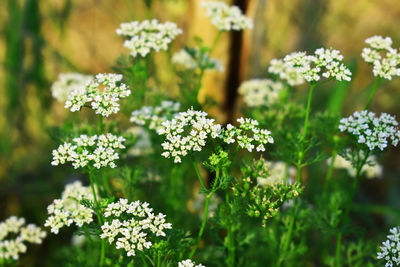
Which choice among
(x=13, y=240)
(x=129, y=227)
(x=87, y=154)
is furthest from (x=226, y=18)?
(x=13, y=240)

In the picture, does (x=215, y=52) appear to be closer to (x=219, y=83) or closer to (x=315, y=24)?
(x=219, y=83)

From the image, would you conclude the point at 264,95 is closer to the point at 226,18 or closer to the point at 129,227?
the point at 226,18

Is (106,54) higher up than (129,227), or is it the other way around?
(106,54)

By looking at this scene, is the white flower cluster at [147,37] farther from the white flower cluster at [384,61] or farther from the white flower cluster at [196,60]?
the white flower cluster at [384,61]

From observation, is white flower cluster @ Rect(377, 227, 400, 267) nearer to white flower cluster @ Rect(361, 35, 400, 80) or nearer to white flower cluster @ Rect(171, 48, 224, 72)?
white flower cluster @ Rect(361, 35, 400, 80)

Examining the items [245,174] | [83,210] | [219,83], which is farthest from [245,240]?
[219,83]

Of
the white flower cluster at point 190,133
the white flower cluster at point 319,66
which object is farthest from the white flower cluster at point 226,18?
the white flower cluster at point 190,133
